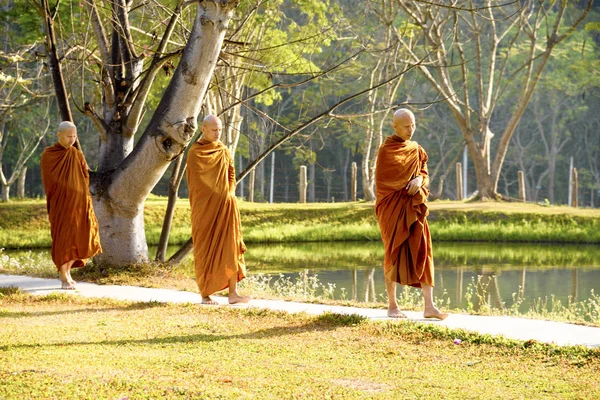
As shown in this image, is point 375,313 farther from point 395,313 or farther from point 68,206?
point 68,206

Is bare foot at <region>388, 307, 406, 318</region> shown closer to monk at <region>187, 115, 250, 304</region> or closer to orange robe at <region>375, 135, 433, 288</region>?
orange robe at <region>375, 135, 433, 288</region>

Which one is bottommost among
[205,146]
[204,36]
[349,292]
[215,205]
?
[349,292]

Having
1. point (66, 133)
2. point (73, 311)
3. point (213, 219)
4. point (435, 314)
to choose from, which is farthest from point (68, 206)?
point (435, 314)

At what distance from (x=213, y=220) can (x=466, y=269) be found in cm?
910

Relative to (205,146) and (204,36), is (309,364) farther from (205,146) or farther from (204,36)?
(204,36)

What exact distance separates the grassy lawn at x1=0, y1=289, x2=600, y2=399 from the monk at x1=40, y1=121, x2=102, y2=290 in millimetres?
1902

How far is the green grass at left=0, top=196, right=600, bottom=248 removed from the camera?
77.3 feet

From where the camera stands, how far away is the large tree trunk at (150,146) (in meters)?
10.7

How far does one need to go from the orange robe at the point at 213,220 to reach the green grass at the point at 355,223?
13575 millimetres

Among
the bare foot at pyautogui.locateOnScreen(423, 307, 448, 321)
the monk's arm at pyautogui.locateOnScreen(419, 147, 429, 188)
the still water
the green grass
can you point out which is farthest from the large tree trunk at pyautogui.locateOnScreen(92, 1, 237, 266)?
the green grass

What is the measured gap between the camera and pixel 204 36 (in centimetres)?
1065

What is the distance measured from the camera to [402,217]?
28.5ft

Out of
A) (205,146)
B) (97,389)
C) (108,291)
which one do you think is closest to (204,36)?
(205,146)

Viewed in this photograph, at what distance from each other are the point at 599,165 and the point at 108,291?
43.6 m
